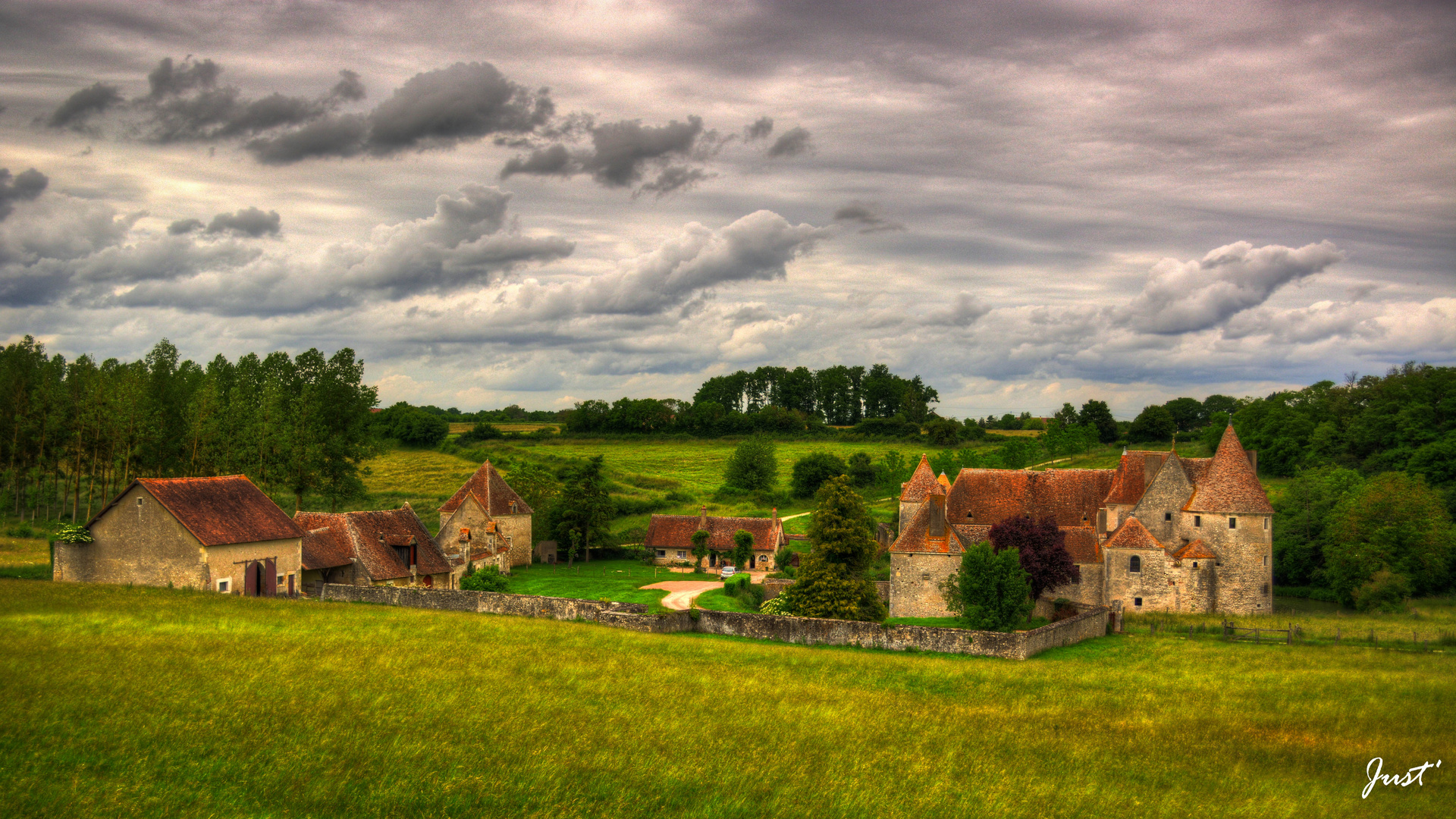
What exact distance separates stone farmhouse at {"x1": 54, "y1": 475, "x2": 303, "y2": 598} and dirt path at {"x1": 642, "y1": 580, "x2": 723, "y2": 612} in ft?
61.0

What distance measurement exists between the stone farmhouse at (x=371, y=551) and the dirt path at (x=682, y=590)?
12087mm

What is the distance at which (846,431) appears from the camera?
14288cm

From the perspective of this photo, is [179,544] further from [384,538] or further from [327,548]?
[384,538]

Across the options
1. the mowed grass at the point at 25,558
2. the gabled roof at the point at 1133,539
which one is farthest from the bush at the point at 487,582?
the gabled roof at the point at 1133,539

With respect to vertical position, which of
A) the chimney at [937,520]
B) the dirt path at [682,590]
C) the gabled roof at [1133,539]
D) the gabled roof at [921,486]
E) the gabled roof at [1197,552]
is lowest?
the dirt path at [682,590]

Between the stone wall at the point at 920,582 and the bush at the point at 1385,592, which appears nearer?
the stone wall at the point at 920,582

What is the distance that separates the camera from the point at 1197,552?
4475 centimetres

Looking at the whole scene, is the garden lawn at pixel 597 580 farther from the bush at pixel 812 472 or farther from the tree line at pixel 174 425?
the bush at pixel 812 472

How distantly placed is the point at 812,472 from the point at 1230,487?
4948cm

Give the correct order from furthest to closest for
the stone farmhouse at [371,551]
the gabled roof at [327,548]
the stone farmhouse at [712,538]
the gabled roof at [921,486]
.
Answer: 1. the stone farmhouse at [712,538]
2. the gabled roof at [921,486]
3. the stone farmhouse at [371,551]
4. the gabled roof at [327,548]

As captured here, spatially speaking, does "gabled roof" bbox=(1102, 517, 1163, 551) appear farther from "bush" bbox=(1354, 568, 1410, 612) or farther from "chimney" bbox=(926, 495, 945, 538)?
"bush" bbox=(1354, 568, 1410, 612)

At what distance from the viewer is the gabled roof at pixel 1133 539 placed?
148ft

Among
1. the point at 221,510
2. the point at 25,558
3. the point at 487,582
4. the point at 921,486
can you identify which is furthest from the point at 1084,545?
the point at 25,558

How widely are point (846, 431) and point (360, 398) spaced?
89133mm
